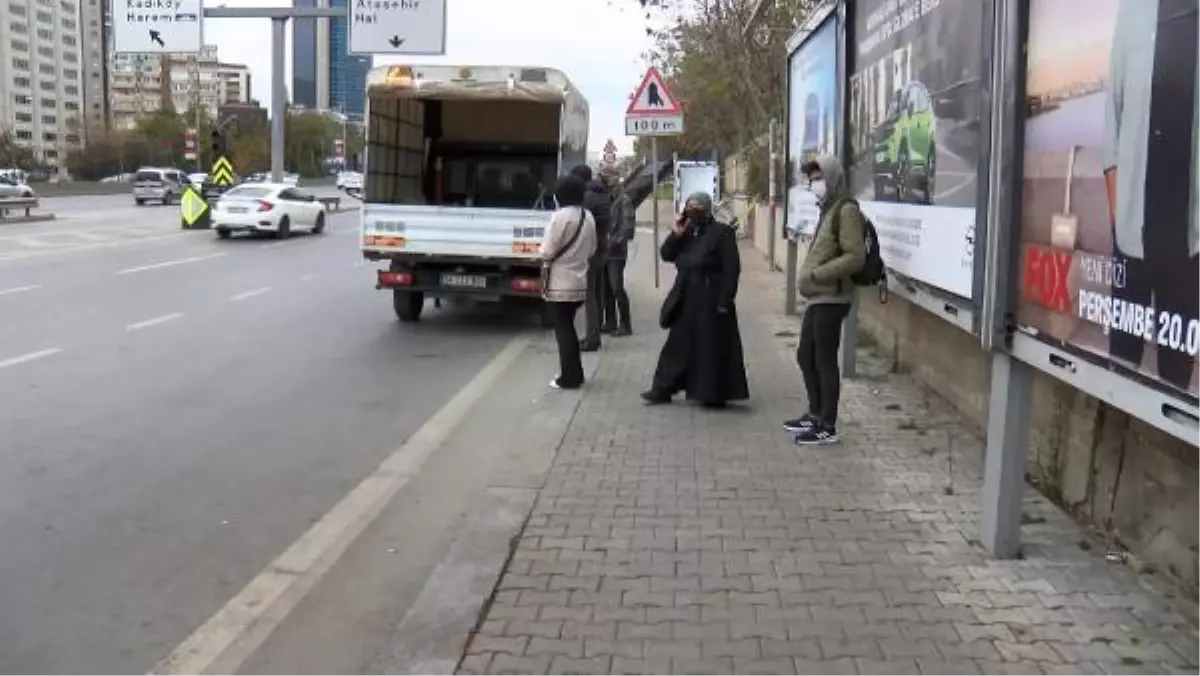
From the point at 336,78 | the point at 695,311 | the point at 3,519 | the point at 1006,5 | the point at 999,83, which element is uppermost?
the point at 336,78

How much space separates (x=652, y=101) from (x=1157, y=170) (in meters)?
13.0

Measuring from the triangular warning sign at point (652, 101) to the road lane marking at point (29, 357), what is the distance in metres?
8.22

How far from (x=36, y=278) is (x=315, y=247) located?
32.7ft

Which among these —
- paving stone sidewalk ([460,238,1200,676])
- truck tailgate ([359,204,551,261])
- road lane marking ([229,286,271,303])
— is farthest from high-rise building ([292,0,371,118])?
paving stone sidewalk ([460,238,1200,676])

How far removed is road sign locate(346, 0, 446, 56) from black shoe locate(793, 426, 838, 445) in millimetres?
19642

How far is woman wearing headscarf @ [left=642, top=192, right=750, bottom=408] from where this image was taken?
835 cm

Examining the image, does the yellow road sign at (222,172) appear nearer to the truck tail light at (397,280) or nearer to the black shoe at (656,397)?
the truck tail light at (397,280)

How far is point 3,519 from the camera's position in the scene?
5.89 meters

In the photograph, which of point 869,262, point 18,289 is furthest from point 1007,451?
point 18,289

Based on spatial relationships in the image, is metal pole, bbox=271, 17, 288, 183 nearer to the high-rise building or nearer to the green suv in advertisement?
the high-rise building

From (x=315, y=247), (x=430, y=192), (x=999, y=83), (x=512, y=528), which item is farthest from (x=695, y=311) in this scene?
(x=315, y=247)

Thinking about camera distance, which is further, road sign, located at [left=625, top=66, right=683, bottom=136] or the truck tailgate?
road sign, located at [left=625, top=66, right=683, bottom=136]

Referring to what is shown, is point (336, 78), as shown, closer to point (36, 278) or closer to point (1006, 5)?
point (36, 278)

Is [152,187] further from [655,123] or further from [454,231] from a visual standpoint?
[454,231]
